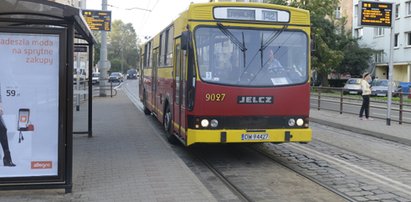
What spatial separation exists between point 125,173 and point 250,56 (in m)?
3.04

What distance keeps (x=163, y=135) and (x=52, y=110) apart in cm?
→ 661

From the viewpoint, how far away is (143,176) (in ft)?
24.7

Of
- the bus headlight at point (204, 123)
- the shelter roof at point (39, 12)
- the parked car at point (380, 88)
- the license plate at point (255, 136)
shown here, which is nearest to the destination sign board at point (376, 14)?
the license plate at point (255, 136)

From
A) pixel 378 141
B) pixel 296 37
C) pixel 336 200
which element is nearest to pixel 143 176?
pixel 336 200

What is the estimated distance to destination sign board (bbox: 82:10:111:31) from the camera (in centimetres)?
2888

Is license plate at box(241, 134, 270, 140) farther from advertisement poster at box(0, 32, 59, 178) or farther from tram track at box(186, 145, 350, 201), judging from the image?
advertisement poster at box(0, 32, 59, 178)

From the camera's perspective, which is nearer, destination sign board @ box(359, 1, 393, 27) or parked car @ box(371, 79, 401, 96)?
destination sign board @ box(359, 1, 393, 27)

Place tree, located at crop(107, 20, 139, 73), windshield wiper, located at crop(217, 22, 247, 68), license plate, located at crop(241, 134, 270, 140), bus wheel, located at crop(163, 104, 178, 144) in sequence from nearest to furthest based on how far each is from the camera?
1. license plate, located at crop(241, 134, 270, 140)
2. windshield wiper, located at crop(217, 22, 247, 68)
3. bus wheel, located at crop(163, 104, 178, 144)
4. tree, located at crop(107, 20, 139, 73)

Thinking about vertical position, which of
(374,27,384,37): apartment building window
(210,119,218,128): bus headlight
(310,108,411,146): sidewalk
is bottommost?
(310,108,411,146): sidewalk

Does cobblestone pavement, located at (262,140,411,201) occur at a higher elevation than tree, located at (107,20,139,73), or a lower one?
lower

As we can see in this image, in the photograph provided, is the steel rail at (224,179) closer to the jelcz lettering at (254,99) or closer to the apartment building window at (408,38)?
the jelcz lettering at (254,99)

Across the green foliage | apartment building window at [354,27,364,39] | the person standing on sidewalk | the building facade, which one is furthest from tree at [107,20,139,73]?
the person standing on sidewalk

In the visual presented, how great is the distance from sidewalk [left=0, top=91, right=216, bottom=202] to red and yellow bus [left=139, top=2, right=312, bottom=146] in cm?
92

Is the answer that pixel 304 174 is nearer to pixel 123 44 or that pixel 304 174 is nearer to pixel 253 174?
pixel 253 174
